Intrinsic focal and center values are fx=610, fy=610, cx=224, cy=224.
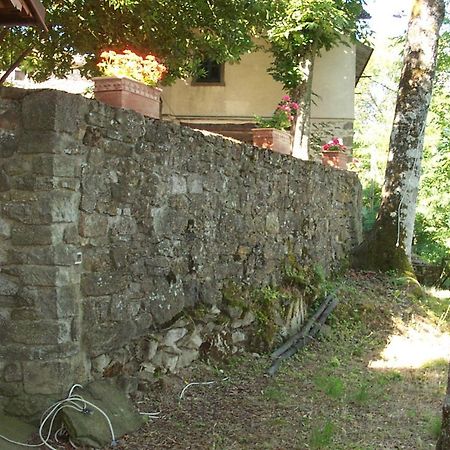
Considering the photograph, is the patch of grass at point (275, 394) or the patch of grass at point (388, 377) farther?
the patch of grass at point (388, 377)

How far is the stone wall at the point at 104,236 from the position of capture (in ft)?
12.9

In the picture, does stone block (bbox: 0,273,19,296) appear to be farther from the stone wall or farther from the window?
the window

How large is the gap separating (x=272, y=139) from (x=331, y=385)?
3.22 metres

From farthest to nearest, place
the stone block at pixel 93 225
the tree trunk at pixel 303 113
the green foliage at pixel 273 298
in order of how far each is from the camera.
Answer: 1. the tree trunk at pixel 303 113
2. the green foliage at pixel 273 298
3. the stone block at pixel 93 225

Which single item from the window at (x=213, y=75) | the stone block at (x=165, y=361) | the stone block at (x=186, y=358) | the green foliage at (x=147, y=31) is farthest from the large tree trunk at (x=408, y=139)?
the window at (x=213, y=75)

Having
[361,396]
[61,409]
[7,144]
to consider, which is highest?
[7,144]

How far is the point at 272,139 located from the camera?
7.45 m

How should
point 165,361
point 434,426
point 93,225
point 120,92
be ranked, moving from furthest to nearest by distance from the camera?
point 165,361 → point 120,92 → point 434,426 → point 93,225

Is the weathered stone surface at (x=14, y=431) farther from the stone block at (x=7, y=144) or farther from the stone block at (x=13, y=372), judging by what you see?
the stone block at (x=7, y=144)

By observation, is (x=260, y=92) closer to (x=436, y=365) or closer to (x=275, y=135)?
(x=275, y=135)

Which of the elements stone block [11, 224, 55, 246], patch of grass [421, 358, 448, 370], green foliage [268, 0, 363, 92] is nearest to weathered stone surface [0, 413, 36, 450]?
stone block [11, 224, 55, 246]

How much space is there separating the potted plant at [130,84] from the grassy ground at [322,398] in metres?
2.24

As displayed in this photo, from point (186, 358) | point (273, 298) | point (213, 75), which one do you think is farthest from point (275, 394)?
point (213, 75)

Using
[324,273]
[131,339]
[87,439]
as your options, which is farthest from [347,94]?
[87,439]
